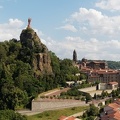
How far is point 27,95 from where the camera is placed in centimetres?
5391

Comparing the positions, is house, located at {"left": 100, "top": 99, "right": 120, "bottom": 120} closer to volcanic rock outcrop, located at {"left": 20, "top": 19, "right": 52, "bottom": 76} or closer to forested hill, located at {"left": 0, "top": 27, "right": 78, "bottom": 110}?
forested hill, located at {"left": 0, "top": 27, "right": 78, "bottom": 110}

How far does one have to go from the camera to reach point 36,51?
2552 inches

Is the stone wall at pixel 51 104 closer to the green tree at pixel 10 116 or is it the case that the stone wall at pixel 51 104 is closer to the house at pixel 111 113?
the house at pixel 111 113

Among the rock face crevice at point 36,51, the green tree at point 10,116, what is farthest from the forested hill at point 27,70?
the green tree at point 10,116

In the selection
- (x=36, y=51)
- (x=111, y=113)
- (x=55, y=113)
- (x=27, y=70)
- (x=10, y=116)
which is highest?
(x=36, y=51)

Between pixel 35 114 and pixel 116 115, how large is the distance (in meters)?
14.2

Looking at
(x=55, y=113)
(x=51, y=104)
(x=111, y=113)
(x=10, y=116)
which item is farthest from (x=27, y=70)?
(x=111, y=113)

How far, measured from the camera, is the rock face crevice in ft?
208

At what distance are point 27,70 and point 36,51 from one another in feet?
18.2

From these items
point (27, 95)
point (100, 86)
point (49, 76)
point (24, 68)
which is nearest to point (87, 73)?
point (100, 86)

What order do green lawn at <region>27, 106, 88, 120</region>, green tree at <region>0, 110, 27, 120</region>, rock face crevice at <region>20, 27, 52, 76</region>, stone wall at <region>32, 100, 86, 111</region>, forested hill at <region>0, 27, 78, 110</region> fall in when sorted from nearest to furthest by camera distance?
green tree at <region>0, 110, 27, 120</region>, green lawn at <region>27, 106, 88, 120</region>, stone wall at <region>32, 100, 86, 111</region>, forested hill at <region>0, 27, 78, 110</region>, rock face crevice at <region>20, 27, 52, 76</region>

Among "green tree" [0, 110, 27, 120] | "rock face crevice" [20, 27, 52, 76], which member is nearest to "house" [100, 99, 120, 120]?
"green tree" [0, 110, 27, 120]

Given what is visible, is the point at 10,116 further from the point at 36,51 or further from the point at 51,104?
the point at 36,51

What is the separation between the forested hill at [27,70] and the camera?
51.2 m
